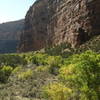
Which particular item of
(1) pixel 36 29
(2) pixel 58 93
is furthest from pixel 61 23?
(2) pixel 58 93

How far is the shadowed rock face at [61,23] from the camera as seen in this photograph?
376ft

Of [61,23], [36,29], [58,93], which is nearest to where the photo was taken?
[58,93]

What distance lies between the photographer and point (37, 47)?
7146 inches

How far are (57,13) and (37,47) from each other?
33.7 meters

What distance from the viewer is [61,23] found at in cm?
14625

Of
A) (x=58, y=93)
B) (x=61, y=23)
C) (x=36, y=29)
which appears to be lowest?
(x=58, y=93)

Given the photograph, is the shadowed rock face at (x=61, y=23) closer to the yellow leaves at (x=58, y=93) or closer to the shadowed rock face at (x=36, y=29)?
the shadowed rock face at (x=36, y=29)

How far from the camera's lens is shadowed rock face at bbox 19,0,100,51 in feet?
376

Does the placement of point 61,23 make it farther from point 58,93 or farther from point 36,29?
point 58,93

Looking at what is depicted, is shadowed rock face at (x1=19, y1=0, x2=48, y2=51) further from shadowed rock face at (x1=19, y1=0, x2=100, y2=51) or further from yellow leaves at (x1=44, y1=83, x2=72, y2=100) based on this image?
yellow leaves at (x1=44, y1=83, x2=72, y2=100)

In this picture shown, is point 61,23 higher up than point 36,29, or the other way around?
point 61,23

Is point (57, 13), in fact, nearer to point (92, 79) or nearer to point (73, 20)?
point (73, 20)

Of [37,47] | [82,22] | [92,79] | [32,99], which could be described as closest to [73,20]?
[82,22]

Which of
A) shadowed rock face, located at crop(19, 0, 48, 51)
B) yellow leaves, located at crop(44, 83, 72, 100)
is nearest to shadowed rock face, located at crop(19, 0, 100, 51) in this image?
shadowed rock face, located at crop(19, 0, 48, 51)
